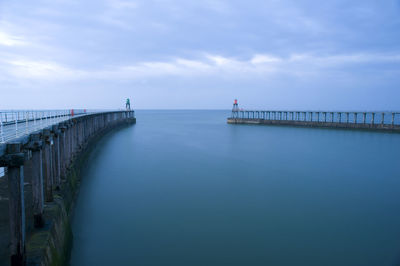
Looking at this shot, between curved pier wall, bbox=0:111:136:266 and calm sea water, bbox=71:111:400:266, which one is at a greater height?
curved pier wall, bbox=0:111:136:266

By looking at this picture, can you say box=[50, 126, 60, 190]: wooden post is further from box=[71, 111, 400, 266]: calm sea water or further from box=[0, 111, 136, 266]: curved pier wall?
box=[71, 111, 400, 266]: calm sea water

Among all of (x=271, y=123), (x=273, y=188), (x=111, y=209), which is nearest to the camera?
(x=111, y=209)

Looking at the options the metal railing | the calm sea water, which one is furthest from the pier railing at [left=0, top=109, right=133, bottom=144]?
the calm sea water

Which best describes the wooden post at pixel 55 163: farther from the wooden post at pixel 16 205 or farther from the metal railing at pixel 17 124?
the wooden post at pixel 16 205

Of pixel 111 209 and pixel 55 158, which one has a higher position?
pixel 55 158

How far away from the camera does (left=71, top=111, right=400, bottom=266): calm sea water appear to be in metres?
6.71

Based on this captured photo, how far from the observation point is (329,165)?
17531 millimetres

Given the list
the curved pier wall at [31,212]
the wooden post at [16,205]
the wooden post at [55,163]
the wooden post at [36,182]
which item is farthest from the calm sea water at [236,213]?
the wooden post at [16,205]

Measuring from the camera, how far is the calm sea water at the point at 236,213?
22.0ft

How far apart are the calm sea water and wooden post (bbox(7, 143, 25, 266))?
2790 mm

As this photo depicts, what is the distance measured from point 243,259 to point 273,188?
607 cm

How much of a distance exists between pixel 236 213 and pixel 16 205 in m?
6.53

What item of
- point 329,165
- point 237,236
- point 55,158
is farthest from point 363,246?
point 329,165

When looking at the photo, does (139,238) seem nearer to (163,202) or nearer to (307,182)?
(163,202)
